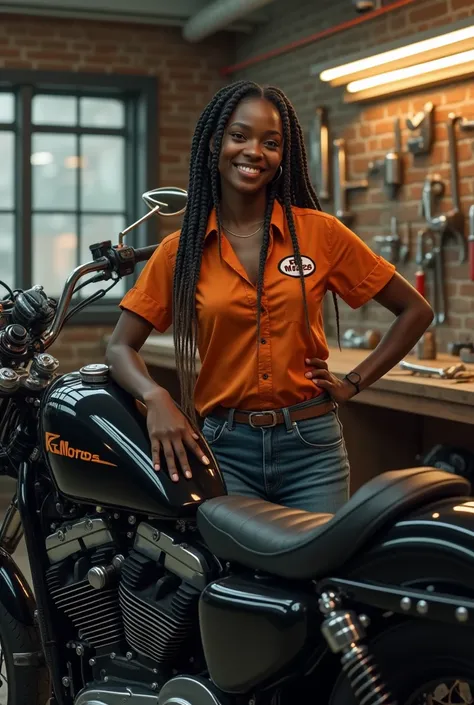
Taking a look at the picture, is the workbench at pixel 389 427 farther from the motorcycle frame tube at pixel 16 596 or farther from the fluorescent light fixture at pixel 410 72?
the motorcycle frame tube at pixel 16 596

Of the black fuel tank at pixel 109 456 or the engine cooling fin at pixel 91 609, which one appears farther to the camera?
the engine cooling fin at pixel 91 609

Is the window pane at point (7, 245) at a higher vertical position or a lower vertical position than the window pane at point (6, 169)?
lower

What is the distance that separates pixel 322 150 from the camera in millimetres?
5746

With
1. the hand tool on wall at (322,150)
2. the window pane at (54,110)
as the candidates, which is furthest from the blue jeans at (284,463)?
the window pane at (54,110)

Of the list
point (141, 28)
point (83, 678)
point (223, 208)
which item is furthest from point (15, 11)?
point (83, 678)

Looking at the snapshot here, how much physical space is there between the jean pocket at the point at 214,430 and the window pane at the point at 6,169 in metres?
4.84

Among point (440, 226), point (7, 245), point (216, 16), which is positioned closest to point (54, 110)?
point (7, 245)

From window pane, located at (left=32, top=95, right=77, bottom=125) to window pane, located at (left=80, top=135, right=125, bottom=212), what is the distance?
16 centimetres

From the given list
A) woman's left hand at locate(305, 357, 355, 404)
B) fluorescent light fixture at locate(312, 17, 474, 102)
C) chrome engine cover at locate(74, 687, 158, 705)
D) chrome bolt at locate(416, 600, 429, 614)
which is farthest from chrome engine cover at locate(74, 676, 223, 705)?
fluorescent light fixture at locate(312, 17, 474, 102)

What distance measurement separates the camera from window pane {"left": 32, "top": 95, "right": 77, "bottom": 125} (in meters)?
6.75

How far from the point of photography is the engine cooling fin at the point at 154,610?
1.86 m

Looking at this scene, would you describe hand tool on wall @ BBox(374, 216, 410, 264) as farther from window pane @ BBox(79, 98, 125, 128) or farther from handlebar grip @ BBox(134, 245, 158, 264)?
handlebar grip @ BBox(134, 245, 158, 264)

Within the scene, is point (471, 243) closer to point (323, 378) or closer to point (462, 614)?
point (323, 378)

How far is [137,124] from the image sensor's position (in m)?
6.95
